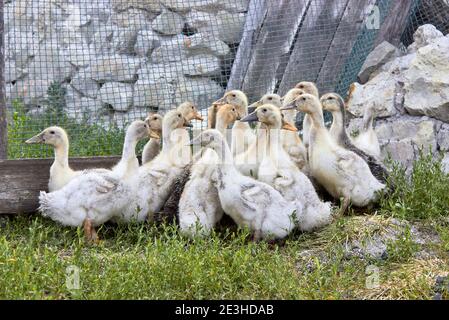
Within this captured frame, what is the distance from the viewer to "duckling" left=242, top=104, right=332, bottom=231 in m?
6.64

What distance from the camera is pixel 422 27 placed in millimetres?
8961

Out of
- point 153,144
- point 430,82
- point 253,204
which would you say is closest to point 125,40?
point 153,144

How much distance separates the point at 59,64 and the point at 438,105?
431 centimetres

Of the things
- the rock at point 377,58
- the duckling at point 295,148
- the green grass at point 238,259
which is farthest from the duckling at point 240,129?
the rock at point 377,58

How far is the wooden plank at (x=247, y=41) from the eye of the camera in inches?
367

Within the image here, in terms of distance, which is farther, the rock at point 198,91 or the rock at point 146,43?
the rock at point 146,43

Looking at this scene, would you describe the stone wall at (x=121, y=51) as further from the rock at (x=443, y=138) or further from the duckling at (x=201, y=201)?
the duckling at (x=201, y=201)

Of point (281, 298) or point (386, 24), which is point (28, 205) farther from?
point (386, 24)

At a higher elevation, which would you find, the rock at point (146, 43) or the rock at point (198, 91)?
the rock at point (146, 43)

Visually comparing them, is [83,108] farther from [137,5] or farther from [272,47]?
[272,47]

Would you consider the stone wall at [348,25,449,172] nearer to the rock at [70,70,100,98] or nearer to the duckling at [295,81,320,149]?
the duckling at [295,81,320,149]

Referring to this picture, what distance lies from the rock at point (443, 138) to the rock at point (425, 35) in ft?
3.23

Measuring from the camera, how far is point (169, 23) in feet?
32.4

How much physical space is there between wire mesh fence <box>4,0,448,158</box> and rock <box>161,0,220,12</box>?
0.01 metres
